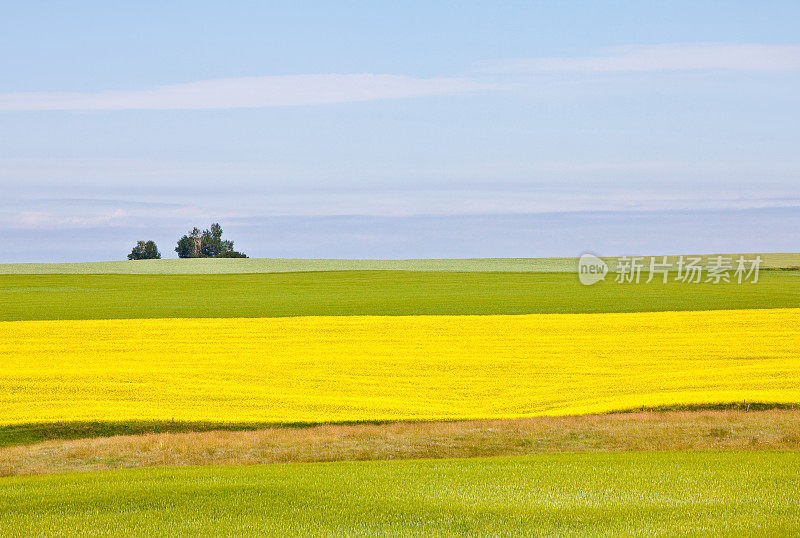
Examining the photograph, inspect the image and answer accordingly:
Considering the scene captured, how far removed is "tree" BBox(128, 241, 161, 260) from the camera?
380 feet

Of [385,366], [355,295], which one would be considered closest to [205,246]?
[355,295]

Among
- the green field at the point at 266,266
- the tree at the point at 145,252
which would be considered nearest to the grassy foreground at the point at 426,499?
the green field at the point at 266,266

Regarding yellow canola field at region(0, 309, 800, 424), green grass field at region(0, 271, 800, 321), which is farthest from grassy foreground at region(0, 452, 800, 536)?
green grass field at region(0, 271, 800, 321)

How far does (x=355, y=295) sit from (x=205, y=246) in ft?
216

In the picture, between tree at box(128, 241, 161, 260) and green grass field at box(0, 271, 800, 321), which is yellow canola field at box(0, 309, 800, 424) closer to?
green grass field at box(0, 271, 800, 321)

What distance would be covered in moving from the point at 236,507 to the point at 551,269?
83.4 m

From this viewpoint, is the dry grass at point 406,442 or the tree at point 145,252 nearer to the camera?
the dry grass at point 406,442

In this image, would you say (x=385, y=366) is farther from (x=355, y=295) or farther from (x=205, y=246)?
(x=205, y=246)

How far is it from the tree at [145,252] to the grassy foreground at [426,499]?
345ft

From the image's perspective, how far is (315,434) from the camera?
62.6ft

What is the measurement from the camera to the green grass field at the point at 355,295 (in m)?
48.2

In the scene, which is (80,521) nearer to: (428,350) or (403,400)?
(403,400)

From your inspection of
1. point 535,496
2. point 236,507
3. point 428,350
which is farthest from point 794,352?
point 236,507

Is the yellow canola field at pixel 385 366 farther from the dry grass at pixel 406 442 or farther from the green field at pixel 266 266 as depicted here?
the green field at pixel 266 266
